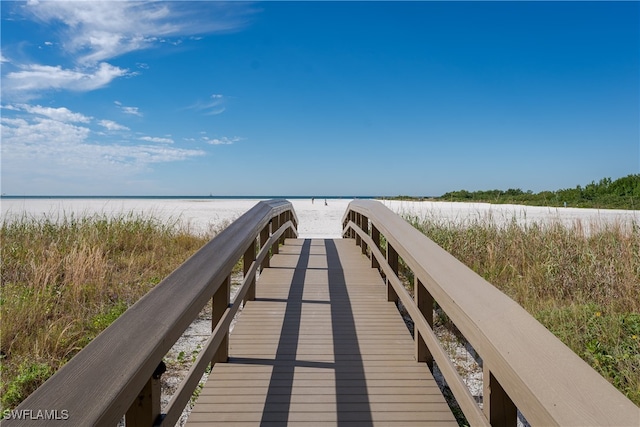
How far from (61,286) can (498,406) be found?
5.58 meters

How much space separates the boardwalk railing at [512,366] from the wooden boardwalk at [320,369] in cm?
52

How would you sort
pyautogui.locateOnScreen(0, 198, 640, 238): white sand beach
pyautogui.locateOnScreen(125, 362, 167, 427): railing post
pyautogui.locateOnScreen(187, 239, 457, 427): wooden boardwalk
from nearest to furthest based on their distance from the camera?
1. pyautogui.locateOnScreen(125, 362, 167, 427): railing post
2. pyautogui.locateOnScreen(187, 239, 457, 427): wooden boardwalk
3. pyautogui.locateOnScreen(0, 198, 640, 238): white sand beach

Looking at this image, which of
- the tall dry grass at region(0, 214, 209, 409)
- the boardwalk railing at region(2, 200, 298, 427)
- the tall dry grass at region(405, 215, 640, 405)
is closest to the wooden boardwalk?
the boardwalk railing at region(2, 200, 298, 427)

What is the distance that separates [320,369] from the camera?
289 cm

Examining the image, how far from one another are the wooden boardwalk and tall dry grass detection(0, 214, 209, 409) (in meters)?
1.62

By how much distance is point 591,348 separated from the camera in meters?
3.50

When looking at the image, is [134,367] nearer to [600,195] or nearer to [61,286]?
[61,286]

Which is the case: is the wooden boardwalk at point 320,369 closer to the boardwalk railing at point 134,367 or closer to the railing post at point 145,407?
the boardwalk railing at point 134,367

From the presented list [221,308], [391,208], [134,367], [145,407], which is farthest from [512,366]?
[391,208]

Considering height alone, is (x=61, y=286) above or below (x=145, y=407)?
below

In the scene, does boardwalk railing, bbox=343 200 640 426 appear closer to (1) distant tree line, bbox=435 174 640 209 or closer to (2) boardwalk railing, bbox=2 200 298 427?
(2) boardwalk railing, bbox=2 200 298 427

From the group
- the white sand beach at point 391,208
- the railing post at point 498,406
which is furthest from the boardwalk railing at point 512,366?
the white sand beach at point 391,208

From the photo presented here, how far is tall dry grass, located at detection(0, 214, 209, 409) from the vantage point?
341cm

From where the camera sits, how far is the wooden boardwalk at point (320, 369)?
234 centimetres
